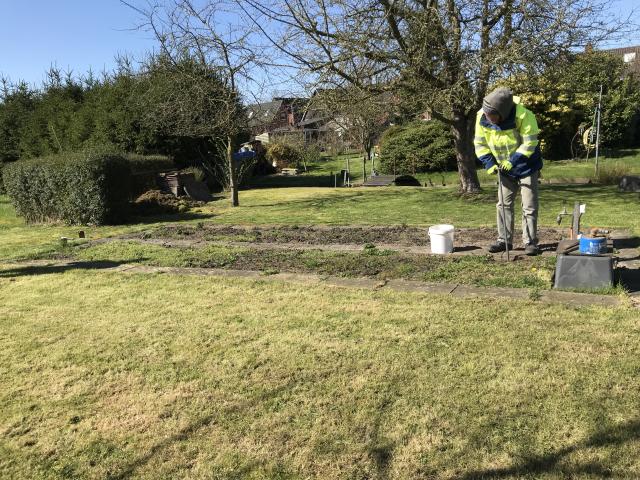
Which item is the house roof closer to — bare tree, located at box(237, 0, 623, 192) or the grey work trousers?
bare tree, located at box(237, 0, 623, 192)

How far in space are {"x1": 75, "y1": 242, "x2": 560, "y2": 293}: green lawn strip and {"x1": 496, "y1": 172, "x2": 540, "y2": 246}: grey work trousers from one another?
0.42m

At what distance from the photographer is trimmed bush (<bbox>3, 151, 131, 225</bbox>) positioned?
11.5 meters

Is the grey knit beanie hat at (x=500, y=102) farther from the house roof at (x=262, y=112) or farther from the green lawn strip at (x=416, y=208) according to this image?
the house roof at (x=262, y=112)

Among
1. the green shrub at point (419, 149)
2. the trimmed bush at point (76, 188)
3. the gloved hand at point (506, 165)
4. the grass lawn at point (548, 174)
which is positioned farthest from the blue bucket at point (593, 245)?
the green shrub at point (419, 149)

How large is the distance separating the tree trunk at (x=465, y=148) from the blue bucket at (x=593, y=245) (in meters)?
8.52

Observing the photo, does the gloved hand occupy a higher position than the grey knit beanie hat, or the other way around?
the grey knit beanie hat

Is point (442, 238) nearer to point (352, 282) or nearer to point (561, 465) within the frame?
point (352, 282)

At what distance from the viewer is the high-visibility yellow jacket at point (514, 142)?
5.91 meters

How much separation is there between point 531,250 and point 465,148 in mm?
7468

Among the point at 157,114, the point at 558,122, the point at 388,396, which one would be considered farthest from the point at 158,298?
the point at 558,122

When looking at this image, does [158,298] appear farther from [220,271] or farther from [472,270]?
[472,270]

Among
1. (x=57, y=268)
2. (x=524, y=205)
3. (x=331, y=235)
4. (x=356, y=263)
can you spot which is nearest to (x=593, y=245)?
(x=524, y=205)

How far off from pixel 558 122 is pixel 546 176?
18.4ft

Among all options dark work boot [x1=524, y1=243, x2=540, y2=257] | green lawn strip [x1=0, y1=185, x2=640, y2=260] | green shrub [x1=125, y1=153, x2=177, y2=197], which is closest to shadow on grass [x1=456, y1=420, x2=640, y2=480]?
dark work boot [x1=524, y1=243, x2=540, y2=257]
